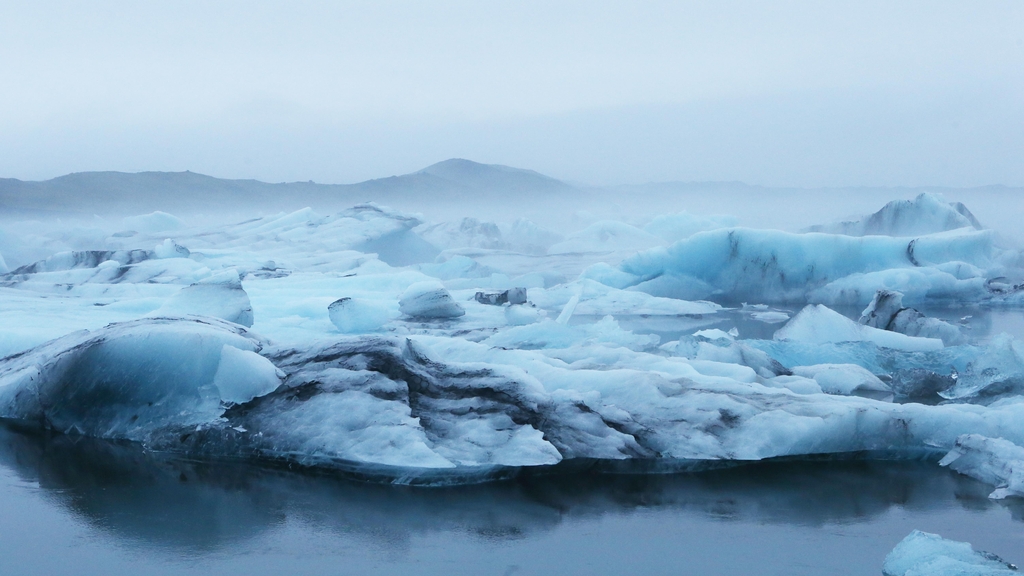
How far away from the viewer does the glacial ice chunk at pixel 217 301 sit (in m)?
5.88

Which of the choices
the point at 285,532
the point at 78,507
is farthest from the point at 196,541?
the point at 78,507

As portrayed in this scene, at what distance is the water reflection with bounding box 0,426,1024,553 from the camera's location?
2750mm

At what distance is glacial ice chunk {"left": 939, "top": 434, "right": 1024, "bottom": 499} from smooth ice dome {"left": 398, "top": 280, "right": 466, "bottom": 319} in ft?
15.9

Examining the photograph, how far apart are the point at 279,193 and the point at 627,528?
5160 centimetres

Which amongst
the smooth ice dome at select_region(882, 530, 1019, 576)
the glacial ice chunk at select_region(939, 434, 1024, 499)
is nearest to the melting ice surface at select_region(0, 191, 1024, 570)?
the glacial ice chunk at select_region(939, 434, 1024, 499)

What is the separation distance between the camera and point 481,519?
2.81m

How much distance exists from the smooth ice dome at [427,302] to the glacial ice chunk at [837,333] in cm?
303

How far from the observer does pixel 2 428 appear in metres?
3.85

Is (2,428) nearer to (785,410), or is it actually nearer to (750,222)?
(785,410)

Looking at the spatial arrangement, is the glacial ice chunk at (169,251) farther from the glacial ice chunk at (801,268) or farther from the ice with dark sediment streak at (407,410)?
the ice with dark sediment streak at (407,410)

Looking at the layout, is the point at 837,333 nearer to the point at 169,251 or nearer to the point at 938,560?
the point at 938,560

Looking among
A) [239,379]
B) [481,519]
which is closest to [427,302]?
[239,379]

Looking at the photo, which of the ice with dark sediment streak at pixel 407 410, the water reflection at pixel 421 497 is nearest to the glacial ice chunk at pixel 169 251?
the ice with dark sediment streak at pixel 407 410

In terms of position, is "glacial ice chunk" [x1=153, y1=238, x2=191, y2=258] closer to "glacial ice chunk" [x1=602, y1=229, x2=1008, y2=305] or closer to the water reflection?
"glacial ice chunk" [x1=602, y1=229, x2=1008, y2=305]
